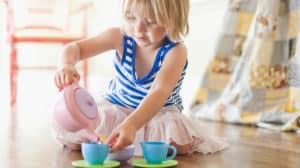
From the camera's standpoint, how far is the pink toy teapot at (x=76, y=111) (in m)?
1.23

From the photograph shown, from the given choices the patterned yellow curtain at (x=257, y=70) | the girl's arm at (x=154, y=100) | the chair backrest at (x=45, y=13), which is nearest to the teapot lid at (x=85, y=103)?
the girl's arm at (x=154, y=100)

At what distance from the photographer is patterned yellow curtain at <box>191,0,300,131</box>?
2.16 m

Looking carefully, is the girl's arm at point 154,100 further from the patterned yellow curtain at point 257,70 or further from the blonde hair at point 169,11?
the patterned yellow curtain at point 257,70

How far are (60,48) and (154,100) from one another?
2.90 m

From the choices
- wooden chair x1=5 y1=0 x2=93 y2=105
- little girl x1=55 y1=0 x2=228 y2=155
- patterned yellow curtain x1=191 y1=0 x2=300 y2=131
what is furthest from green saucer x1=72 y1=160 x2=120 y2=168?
wooden chair x1=5 y1=0 x2=93 y2=105

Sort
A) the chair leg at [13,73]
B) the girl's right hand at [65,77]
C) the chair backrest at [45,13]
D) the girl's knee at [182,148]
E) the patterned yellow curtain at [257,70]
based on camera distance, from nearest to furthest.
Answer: the girl's right hand at [65,77]
the girl's knee at [182,148]
the patterned yellow curtain at [257,70]
the chair leg at [13,73]
the chair backrest at [45,13]

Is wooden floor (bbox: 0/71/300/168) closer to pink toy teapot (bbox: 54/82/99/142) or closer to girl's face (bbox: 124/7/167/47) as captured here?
pink toy teapot (bbox: 54/82/99/142)

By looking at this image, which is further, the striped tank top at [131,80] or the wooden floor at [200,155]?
the striped tank top at [131,80]

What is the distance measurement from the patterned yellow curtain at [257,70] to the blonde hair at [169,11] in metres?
0.82

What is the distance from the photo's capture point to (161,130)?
144 centimetres

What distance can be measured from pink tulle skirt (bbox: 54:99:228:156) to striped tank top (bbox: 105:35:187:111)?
0.03 meters

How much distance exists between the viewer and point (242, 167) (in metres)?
1.30

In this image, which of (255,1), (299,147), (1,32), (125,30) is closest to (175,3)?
(125,30)

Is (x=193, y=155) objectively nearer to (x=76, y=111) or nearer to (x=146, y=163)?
(x=146, y=163)
